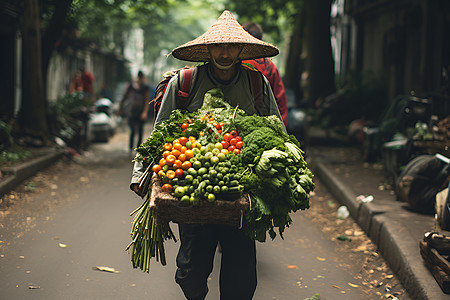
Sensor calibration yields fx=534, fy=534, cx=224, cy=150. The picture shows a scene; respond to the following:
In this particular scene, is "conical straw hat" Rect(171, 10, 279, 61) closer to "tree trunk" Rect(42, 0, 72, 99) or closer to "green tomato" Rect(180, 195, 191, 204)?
"green tomato" Rect(180, 195, 191, 204)

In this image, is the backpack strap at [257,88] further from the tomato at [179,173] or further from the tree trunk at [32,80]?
the tree trunk at [32,80]

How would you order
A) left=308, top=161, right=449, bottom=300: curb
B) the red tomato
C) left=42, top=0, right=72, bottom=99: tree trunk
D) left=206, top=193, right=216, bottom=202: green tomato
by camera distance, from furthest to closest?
1. left=42, top=0, right=72, bottom=99: tree trunk
2. left=308, top=161, right=449, bottom=300: curb
3. the red tomato
4. left=206, top=193, right=216, bottom=202: green tomato

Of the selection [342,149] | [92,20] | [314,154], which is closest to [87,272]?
[314,154]

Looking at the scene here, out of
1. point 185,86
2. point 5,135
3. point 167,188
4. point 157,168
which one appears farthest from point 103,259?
point 5,135

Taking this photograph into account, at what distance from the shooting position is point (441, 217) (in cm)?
474

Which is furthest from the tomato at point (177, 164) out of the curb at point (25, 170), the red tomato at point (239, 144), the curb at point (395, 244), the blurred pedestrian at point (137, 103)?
the blurred pedestrian at point (137, 103)

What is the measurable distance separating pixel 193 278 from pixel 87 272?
1.73 metres

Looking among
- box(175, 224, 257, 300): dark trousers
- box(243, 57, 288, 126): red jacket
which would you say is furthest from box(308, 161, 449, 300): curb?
box(243, 57, 288, 126): red jacket

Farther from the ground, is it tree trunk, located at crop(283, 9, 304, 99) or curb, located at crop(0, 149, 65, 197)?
tree trunk, located at crop(283, 9, 304, 99)

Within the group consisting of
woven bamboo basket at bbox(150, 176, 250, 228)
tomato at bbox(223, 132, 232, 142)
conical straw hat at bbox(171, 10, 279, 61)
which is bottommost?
woven bamboo basket at bbox(150, 176, 250, 228)

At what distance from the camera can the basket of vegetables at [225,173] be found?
2.78m

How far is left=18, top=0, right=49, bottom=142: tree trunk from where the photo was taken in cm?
1093

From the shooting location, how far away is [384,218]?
594cm

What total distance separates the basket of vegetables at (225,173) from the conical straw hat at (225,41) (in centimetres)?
46
